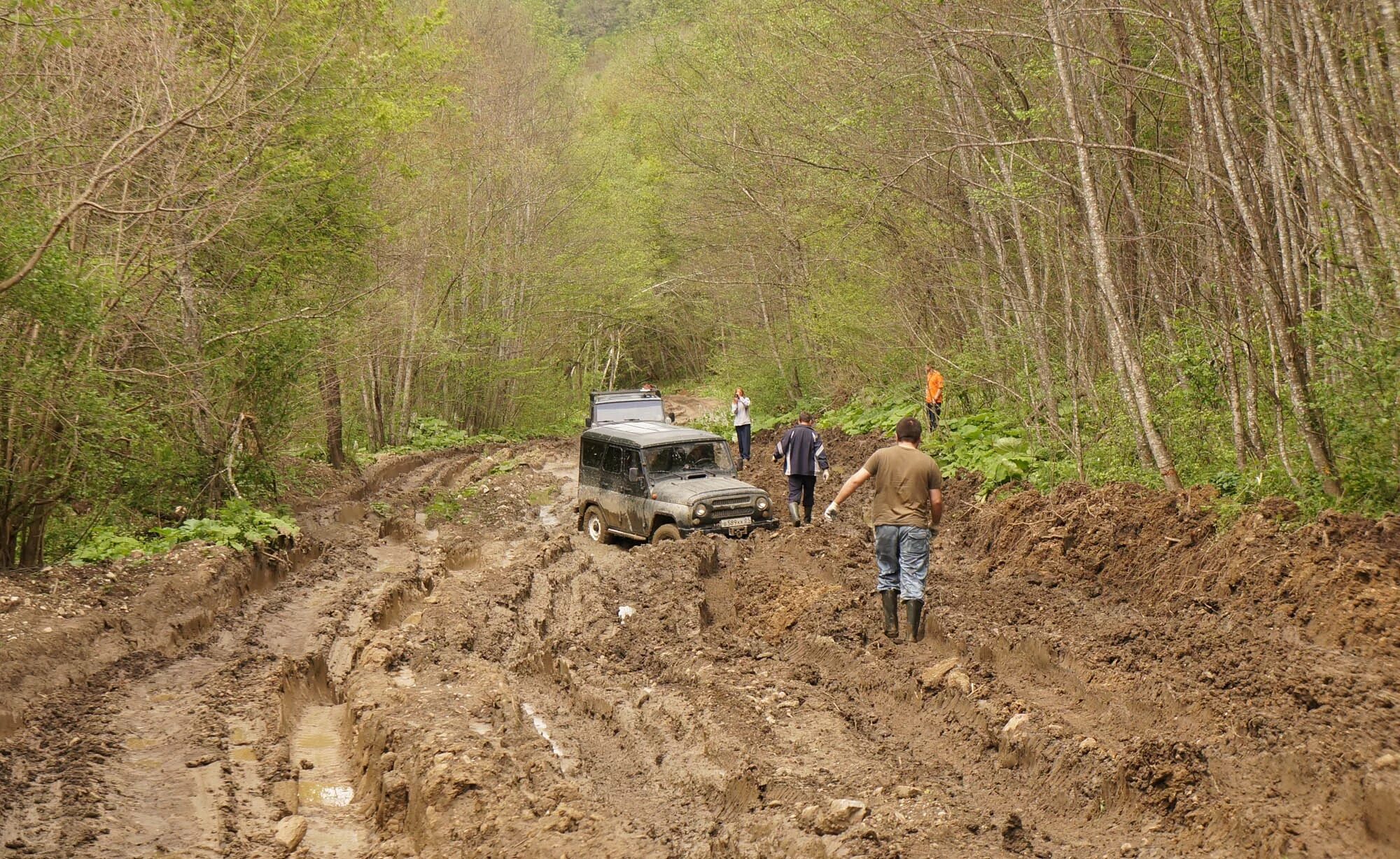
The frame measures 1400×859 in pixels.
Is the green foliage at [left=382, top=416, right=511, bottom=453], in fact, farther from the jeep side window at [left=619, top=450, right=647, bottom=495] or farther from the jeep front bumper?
the jeep front bumper

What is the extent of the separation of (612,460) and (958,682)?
9.33m

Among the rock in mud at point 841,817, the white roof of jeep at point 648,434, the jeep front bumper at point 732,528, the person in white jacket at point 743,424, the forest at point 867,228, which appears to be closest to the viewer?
the rock in mud at point 841,817

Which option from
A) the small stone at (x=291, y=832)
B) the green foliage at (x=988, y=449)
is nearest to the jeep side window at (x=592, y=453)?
the green foliage at (x=988, y=449)

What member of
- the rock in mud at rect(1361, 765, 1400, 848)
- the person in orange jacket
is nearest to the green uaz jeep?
the person in orange jacket

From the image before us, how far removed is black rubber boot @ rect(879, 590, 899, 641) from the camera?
362 inches

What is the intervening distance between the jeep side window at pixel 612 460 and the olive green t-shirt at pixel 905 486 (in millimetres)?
7406

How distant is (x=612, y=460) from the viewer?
641 inches

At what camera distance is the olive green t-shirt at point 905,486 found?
29.4ft

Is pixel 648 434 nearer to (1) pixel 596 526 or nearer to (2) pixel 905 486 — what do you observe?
(1) pixel 596 526

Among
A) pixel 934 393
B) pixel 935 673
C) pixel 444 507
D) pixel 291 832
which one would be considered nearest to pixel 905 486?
pixel 935 673

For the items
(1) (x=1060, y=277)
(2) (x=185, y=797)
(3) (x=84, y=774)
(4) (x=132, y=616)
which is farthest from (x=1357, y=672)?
(4) (x=132, y=616)

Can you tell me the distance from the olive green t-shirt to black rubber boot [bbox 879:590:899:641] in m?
0.61

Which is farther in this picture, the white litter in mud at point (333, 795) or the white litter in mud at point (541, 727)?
the white litter in mud at point (541, 727)

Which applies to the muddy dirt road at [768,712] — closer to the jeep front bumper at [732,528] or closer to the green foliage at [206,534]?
the green foliage at [206,534]
